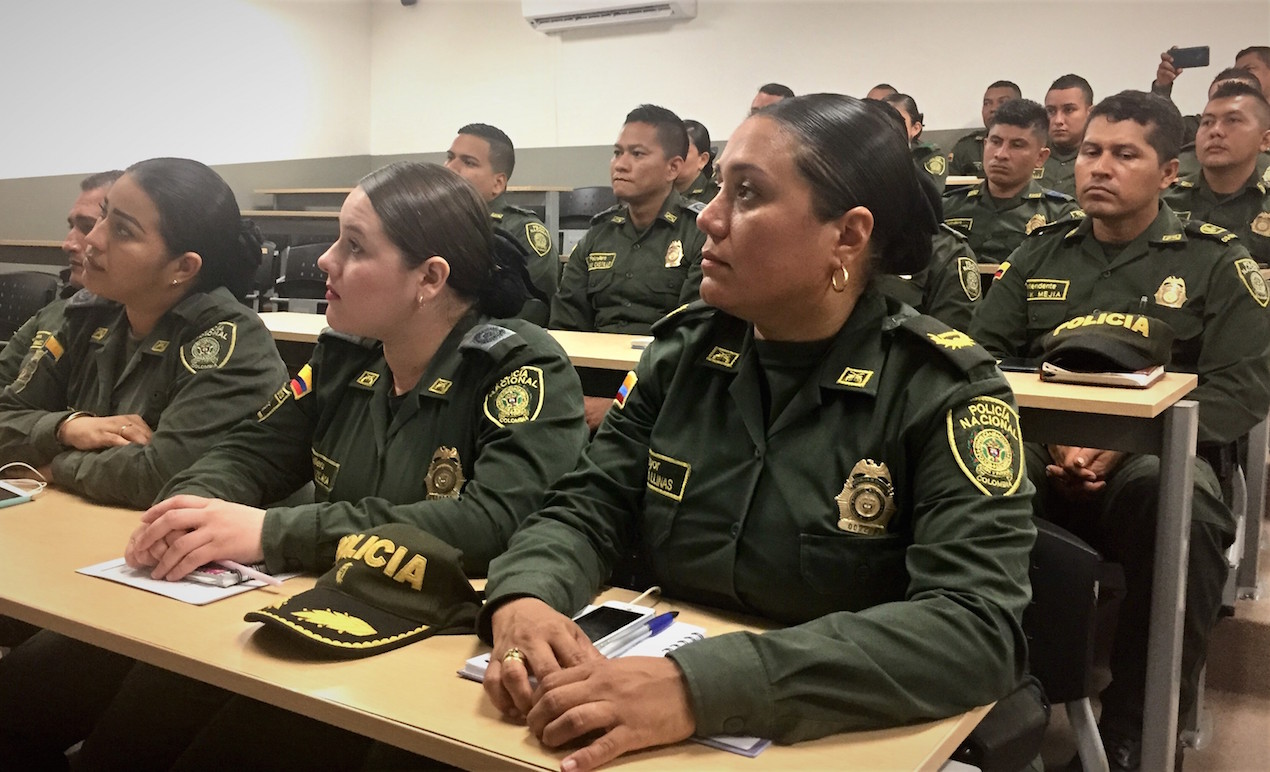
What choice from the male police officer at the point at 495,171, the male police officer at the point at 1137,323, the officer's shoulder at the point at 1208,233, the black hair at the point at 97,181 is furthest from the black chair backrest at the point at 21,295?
the officer's shoulder at the point at 1208,233

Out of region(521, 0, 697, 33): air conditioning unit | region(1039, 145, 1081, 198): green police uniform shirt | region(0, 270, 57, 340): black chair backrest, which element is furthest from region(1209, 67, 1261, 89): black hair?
region(0, 270, 57, 340): black chair backrest

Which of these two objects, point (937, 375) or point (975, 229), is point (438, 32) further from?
point (937, 375)

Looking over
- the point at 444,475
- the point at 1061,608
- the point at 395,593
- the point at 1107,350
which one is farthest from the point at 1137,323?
the point at 395,593

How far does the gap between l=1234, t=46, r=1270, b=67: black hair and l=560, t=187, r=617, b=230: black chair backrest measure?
385 centimetres

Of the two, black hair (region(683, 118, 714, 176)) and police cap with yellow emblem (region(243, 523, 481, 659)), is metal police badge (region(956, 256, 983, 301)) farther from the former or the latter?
police cap with yellow emblem (region(243, 523, 481, 659))

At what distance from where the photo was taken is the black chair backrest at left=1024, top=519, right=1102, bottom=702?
5.02 ft

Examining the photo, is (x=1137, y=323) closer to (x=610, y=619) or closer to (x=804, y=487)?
(x=804, y=487)

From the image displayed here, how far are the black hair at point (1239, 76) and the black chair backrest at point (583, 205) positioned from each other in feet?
12.1

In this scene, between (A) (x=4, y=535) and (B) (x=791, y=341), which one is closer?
(B) (x=791, y=341)

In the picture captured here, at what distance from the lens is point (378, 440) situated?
5.72 ft

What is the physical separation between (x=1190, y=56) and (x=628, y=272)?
3766mm

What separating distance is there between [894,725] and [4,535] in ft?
4.68

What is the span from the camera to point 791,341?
Answer: 142 cm

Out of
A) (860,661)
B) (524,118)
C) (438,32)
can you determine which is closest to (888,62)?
(524,118)
